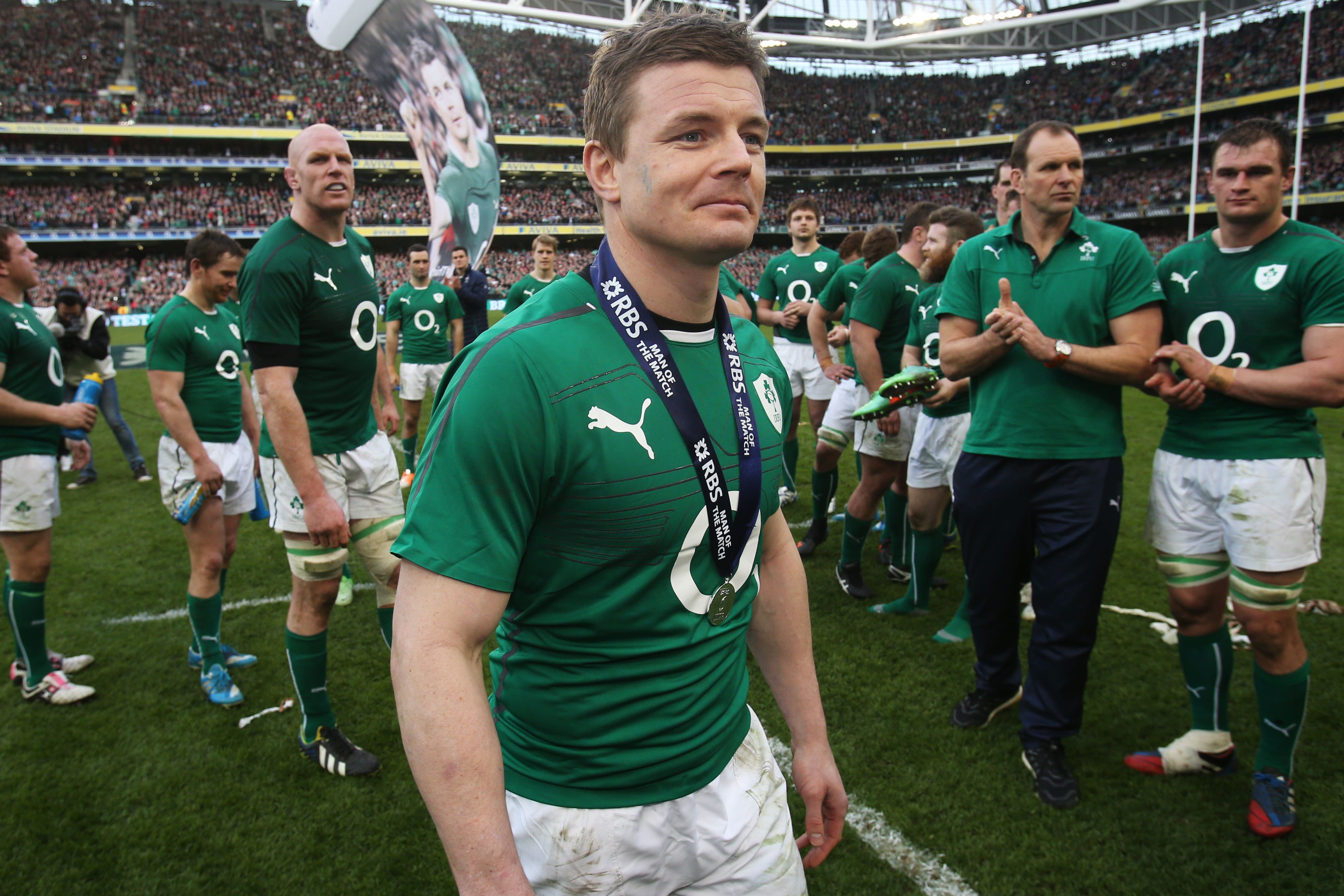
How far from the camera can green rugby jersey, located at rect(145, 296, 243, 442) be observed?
4309 mm

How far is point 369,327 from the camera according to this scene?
141 inches

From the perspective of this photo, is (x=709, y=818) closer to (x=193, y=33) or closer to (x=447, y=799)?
(x=447, y=799)

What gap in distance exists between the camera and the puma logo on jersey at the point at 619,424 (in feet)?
4.02

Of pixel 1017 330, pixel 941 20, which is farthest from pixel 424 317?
pixel 941 20

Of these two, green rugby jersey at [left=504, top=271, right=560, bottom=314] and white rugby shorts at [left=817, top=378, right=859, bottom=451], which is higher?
green rugby jersey at [left=504, top=271, right=560, bottom=314]

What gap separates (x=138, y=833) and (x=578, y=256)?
41.2m

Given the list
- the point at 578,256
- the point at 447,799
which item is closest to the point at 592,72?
the point at 447,799

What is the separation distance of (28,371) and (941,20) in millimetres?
42001

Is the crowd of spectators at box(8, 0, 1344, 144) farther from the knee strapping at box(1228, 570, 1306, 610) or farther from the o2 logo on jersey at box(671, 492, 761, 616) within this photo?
the o2 logo on jersey at box(671, 492, 761, 616)

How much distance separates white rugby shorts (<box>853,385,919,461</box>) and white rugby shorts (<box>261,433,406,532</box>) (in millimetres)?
3118

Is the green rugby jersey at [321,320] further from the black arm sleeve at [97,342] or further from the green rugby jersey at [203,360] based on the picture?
the black arm sleeve at [97,342]

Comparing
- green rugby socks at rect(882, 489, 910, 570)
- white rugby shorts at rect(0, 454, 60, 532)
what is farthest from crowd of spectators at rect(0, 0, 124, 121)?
green rugby socks at rect(882, 489, 910, 570)

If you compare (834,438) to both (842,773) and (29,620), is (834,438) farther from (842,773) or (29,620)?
(29,620)

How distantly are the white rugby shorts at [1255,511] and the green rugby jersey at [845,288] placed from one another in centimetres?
298
